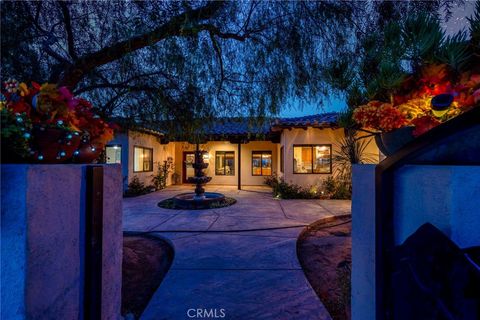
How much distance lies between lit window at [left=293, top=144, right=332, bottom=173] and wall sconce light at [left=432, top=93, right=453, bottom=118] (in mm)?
10136

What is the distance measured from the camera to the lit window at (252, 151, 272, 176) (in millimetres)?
15906

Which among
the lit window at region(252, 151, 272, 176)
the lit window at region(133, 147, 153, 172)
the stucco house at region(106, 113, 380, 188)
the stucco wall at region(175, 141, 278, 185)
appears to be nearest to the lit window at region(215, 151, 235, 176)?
the stucco house at region(106, 113, 380, 188)

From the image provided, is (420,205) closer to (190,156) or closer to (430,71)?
(430,71)

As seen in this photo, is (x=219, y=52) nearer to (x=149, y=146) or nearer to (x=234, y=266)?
(x=234, y=266)

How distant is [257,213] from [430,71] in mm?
6622

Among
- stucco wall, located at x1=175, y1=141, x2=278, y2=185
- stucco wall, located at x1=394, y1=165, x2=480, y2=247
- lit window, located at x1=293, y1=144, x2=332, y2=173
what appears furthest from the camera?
stucco wall, located at x1=175, y1=141, x2=278, y2=185

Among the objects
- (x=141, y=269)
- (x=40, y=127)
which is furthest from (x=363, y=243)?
(x=141, y=269)

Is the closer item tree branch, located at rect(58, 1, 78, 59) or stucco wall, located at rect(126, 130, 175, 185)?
tree branch, located at rect(58, 1, 78, 59)

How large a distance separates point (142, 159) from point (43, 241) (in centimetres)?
1243

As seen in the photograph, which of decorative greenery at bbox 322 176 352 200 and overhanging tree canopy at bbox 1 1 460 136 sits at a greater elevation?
overhanging tree canopy at bbox 1 1 460 136

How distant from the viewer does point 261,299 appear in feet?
9.39

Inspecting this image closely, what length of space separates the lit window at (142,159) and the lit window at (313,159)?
841 centimetres

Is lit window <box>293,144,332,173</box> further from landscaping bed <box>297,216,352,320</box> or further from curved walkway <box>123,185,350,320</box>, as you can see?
landscaping bed <box>297,216,352,320</box>

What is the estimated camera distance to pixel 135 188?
1141cm
